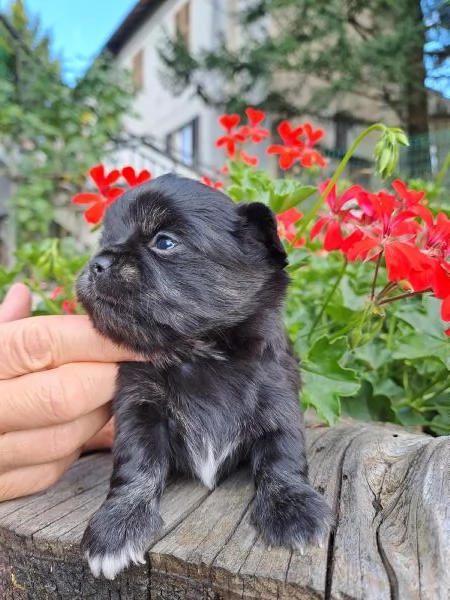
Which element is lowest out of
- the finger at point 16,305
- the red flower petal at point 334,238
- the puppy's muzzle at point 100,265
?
the finger at point 16,305

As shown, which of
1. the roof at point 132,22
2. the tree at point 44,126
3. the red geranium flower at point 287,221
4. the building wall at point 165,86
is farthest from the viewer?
the roof at point 132,22

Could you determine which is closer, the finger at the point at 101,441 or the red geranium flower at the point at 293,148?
the finger at the point at 101,441

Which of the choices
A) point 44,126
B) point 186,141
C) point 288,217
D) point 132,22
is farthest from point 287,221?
point 132,22

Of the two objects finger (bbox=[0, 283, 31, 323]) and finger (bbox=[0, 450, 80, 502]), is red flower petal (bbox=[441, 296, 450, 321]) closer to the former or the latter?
finger (bbox=[0, 450, 80, 502])

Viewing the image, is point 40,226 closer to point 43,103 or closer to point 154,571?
point 43,103

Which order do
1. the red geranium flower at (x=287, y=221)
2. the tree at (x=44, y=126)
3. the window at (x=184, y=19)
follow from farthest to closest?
1. the window at (x=184, y=19)
2. the tree at (x=44, y=126)
3. the red geranium flower at (x=287, y=221)

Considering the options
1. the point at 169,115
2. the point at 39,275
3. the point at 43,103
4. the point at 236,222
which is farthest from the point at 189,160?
the point at 236,222

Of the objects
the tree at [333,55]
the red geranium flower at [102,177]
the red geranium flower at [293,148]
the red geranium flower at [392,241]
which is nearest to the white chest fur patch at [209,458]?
the red geranium flower at [392,241]

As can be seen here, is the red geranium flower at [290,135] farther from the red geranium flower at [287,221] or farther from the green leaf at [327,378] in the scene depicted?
the green leaf at [327,378]
